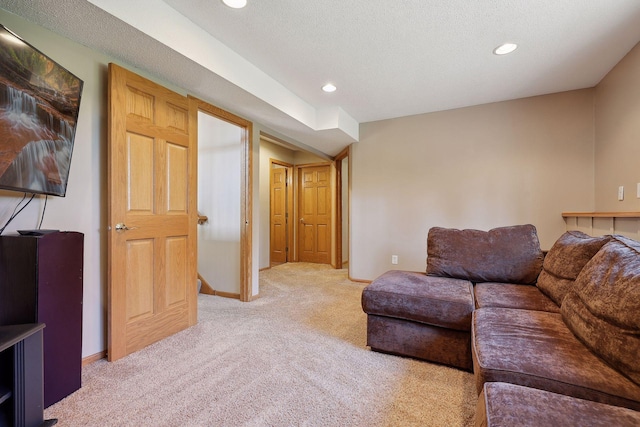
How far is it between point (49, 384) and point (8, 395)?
0.36 metres

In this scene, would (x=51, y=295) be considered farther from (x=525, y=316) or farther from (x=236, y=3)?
(x=525, y=316)

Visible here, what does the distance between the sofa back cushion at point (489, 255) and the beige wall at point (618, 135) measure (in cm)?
86

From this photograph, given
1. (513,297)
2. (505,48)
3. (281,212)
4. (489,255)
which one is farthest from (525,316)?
(281,212)

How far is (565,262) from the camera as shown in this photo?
182 cm

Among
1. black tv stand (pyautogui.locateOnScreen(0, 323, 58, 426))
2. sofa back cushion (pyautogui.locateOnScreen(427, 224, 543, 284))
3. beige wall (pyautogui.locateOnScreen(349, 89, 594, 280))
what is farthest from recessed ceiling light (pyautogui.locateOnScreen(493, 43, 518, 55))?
black tv stand (pyautogui.locateOnScreen(0, 323, 58, 426))

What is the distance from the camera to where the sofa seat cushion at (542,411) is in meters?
0.79

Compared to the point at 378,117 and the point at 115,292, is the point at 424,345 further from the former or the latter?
the point at 378,117

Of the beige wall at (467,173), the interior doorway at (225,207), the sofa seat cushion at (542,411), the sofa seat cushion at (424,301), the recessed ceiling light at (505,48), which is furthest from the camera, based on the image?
the interior doorway at (225,207)

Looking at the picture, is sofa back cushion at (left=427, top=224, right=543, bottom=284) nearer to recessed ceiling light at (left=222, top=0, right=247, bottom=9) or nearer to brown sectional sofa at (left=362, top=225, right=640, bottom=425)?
brown sectional sofa at (left=362, top=225, right=640, bottom=425)

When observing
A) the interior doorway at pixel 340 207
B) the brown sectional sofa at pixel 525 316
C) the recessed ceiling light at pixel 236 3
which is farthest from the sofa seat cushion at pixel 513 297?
the interior doorway at pixel 340 207

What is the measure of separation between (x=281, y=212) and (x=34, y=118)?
15.4ft

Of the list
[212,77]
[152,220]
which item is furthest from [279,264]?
[212,77]

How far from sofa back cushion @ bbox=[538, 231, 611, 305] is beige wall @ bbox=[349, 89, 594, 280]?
1.46 m

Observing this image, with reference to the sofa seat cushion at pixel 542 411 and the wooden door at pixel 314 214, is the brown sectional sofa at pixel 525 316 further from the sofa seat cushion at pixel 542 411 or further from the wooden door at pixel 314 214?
the wooden door at pixel 314 214
